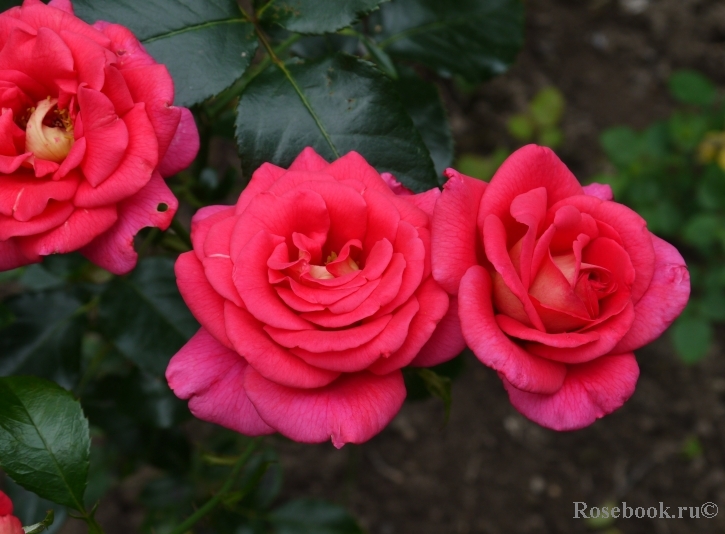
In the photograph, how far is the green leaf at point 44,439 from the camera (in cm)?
75

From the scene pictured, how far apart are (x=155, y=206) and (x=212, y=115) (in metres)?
0.44

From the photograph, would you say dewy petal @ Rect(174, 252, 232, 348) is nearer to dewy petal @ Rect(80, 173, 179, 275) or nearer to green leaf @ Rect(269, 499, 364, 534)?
dewy petal @ Rect(80, 173, 179, 275)

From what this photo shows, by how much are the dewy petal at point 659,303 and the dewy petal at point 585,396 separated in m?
0.02

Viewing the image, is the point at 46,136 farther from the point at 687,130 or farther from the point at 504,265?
the point at 687,130

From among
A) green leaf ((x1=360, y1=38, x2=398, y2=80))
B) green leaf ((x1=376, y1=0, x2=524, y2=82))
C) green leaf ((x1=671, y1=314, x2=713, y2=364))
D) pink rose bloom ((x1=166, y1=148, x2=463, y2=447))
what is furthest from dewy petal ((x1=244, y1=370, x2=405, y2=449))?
green leaf ((x1=671, y1=314, x2=713, y2=364))

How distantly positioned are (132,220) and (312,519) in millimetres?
858

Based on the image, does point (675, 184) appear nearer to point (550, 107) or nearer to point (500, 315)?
point (550, 107)

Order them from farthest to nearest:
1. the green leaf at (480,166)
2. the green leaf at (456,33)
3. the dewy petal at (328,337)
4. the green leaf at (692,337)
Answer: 1. the green leaf at (480,166)
2. the green leaf at (692,337)
3. the green leaf at (456,33)
4. the dewy petal at (328,337)

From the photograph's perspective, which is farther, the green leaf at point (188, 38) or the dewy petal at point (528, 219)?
the green leaf at point (188, 38)

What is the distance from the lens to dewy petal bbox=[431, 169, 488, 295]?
2.08 ft

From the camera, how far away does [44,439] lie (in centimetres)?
76

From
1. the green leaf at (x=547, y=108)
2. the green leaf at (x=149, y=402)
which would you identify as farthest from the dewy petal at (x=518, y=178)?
the green leaf at (x=547, y=108)

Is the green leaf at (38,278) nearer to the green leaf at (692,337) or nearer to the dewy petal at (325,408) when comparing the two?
the dewy petal at (325,408)

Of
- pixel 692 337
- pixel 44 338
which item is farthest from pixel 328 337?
pixel 692 337
